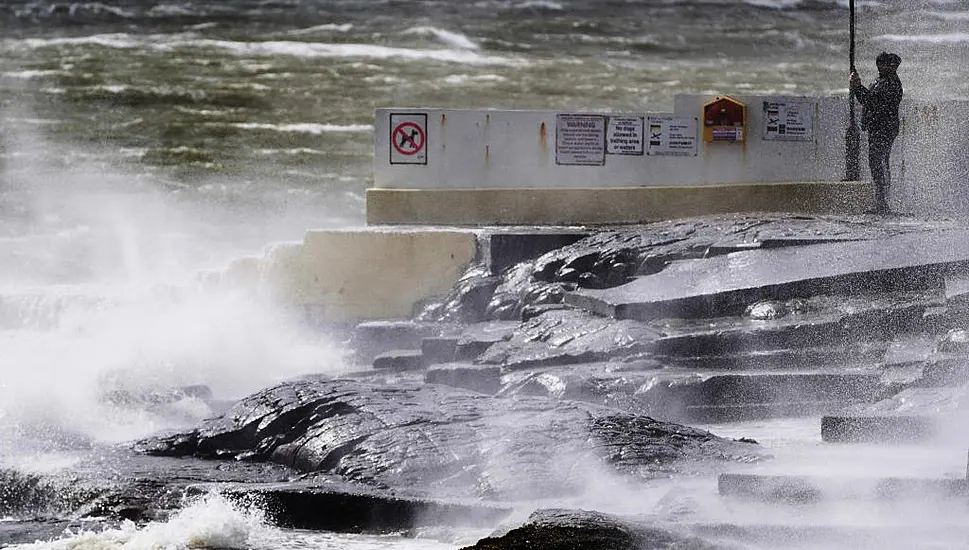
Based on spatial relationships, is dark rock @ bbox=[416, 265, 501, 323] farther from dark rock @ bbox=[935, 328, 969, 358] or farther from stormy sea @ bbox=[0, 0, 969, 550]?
dark rock @ bbox=[935, 328, 969, 358]

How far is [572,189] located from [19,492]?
778 cm

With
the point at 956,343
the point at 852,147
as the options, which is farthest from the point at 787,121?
the point at 956,343

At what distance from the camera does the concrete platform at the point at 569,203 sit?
1553cm

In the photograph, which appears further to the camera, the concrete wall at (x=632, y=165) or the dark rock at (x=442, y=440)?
the concrete wall at (x=632, y=165)

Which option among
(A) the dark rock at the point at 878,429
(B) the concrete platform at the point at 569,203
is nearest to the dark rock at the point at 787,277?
(A) the dark rock at the point at 878,429

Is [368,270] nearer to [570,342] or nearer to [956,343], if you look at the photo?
[570,342]

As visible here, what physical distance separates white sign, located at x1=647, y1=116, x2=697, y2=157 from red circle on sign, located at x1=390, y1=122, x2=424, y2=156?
2322 mm

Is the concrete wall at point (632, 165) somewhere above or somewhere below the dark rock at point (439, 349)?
above

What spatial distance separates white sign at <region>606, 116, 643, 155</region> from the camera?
1571 centimetres

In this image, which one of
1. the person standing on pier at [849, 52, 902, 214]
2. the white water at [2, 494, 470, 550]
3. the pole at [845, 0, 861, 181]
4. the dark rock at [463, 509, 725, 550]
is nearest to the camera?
the dark rock at [463, 509, 725, 550]

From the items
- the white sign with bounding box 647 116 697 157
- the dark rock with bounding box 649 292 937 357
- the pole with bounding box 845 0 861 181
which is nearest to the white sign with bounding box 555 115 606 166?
the white sign with bounding box 647 116 697 157

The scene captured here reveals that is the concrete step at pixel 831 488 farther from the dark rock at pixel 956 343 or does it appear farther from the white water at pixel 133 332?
the white water at pixel 133 332

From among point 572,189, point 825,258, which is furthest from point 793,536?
point 572,189

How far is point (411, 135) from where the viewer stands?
15719 millimetres
